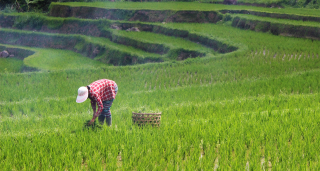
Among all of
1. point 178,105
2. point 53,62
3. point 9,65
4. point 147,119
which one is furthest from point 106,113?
point 9,65

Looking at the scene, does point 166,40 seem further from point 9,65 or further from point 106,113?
point 106,113

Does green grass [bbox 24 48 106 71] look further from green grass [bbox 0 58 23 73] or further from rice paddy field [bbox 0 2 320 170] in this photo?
green grass [bbox 0 58 23 73]

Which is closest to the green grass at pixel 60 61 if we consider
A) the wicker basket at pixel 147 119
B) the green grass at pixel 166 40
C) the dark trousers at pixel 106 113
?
the green grass at pixel 166 40

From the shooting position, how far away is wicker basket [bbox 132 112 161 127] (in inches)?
165

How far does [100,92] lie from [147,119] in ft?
2.45

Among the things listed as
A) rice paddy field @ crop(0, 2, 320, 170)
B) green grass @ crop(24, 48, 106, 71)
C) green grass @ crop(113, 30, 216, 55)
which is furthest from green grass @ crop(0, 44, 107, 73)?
Result: green grass @ crop(113, 30, 216, 55)

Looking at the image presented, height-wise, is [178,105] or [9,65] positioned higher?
[178,105]

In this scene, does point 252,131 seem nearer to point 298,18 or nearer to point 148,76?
point 148,76

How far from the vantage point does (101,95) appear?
3967 mm

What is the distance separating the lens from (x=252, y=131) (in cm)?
398

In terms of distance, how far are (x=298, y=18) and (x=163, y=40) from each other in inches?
286

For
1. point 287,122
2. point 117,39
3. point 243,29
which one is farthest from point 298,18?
point 287,122

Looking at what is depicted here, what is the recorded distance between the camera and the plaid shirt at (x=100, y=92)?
3758mm

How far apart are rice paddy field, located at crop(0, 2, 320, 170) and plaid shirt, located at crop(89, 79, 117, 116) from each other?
15.0 inches
